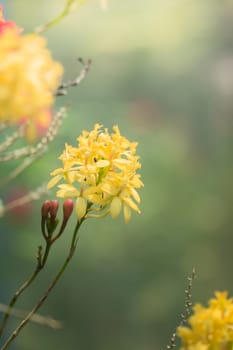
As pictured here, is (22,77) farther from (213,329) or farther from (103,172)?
(213,329)

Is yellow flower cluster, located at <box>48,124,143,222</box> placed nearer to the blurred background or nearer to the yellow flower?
the yellow flower

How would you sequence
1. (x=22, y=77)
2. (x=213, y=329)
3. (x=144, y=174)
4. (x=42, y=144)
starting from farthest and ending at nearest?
(x=144, y=174), (x=213, y=329), (x=42, y=144), (x=22, y=77)

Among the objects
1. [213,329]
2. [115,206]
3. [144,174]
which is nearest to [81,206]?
[115,206]

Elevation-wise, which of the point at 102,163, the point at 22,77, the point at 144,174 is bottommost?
the point at 22,77

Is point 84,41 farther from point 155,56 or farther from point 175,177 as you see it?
point 175,177

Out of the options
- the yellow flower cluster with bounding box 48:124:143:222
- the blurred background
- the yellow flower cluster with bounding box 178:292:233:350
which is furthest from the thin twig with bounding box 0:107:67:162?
the blurred background

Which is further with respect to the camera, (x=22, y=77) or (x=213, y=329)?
(x=213, y=329)

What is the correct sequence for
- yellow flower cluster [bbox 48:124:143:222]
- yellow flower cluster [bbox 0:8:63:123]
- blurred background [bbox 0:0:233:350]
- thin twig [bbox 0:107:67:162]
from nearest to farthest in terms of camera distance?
yellow flower cluster [bbox 0:8:63:123] → thin twig [bbox 0:107:67:162] → yellow flower cluster [bbox 48:124:143:222] → blurred background [bbox 0:0:233:350]

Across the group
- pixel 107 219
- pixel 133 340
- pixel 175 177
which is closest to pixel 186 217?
pixel 175 177
